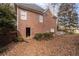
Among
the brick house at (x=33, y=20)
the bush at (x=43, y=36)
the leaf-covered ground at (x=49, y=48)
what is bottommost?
the leaf-covered ground at (x=49, y=48)

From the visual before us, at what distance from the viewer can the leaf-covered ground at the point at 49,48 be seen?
282cm

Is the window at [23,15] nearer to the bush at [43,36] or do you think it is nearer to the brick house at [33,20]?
the brick house at [33,20]

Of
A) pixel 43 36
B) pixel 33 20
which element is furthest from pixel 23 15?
pixel 43 36

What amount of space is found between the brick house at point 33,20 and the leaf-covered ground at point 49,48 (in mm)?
123

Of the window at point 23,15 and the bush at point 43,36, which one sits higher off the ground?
the window at point 23,15

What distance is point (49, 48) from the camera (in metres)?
2.83

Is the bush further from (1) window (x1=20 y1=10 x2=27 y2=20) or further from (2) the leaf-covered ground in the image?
(1) window (x1=20 y1=10 x2=27 y2=20)

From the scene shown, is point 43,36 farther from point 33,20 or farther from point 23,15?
point 23,15

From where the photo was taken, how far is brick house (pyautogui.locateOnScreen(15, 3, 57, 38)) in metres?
2.81

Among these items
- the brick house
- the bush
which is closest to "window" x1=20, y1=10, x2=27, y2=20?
the brick house

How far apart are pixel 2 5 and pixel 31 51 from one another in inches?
21.6

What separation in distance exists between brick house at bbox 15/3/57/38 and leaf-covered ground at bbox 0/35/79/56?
123 millimetres

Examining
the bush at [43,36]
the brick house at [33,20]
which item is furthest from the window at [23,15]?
the bush at [43,36]

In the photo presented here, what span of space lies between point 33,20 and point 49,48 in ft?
1.07
